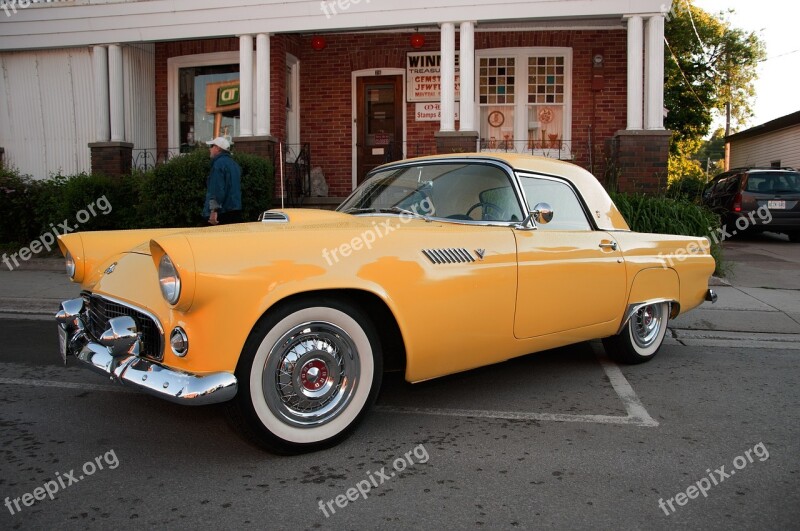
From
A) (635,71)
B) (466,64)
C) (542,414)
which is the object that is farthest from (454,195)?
(635,71)

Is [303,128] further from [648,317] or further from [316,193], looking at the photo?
[648,317]

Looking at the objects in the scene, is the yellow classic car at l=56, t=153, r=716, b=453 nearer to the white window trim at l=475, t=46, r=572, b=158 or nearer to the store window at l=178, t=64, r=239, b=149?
the white window trim at l=475, t=46, r=572, b=158

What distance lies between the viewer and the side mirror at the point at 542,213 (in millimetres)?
4016

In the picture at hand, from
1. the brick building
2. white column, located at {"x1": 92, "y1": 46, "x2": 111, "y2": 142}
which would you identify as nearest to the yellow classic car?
the brick building

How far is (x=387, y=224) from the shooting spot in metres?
3.73

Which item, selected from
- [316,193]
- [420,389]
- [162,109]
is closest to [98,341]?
[420,389]

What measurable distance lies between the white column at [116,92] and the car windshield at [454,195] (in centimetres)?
976

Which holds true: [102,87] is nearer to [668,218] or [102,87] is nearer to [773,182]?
[668,218]

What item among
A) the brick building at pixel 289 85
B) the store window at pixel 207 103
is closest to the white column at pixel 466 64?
the brick building at pixel 289 85

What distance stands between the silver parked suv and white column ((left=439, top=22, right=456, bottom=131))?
6.86m

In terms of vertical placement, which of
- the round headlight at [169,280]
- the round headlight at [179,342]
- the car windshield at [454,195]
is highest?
the car windshield at [454,195]

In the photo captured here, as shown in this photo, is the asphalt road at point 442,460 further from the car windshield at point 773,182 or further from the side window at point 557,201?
the car windshield at point 773,182

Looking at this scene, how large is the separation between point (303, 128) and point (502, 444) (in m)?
11.1

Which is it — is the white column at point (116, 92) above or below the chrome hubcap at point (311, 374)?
above
